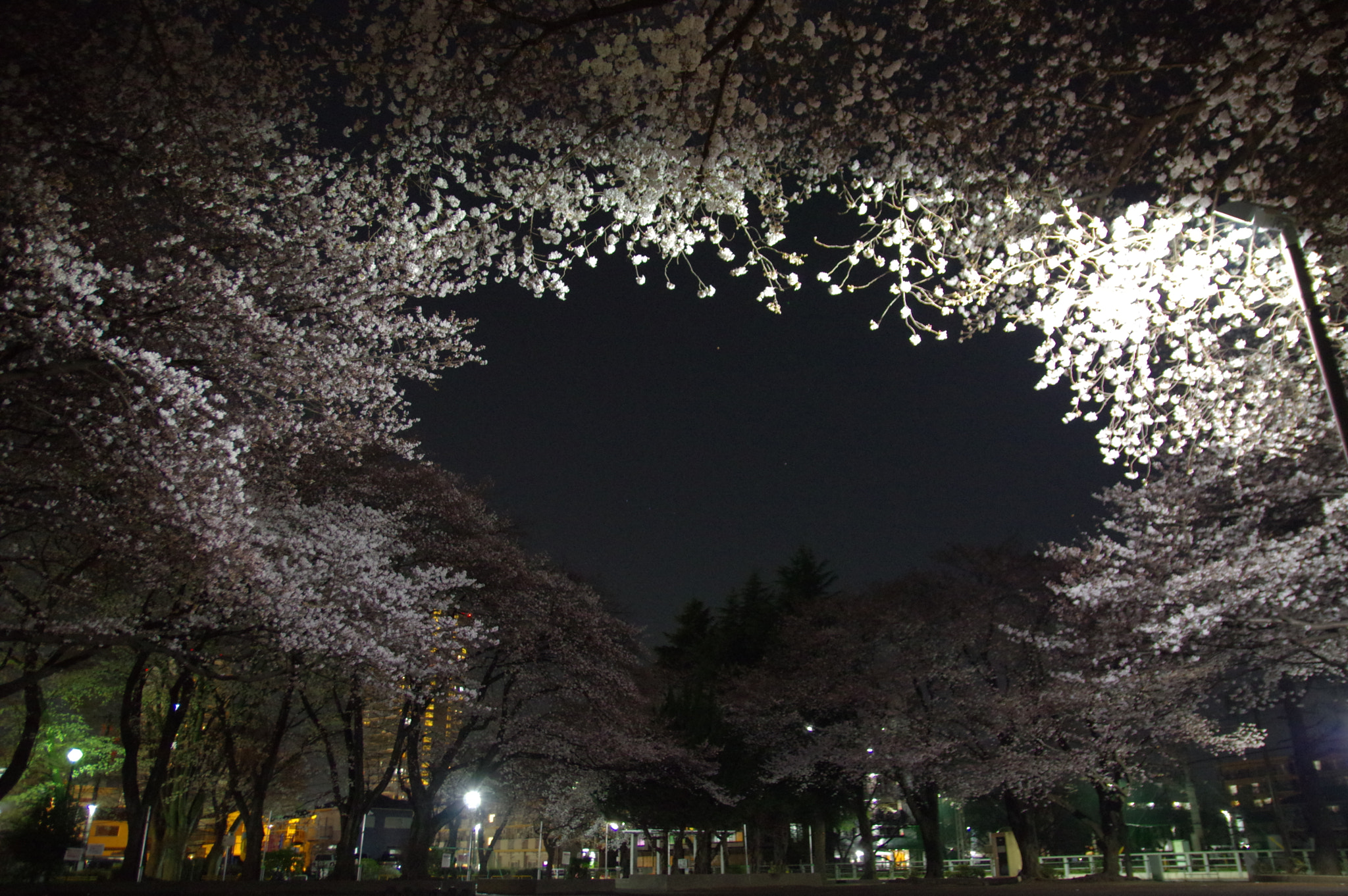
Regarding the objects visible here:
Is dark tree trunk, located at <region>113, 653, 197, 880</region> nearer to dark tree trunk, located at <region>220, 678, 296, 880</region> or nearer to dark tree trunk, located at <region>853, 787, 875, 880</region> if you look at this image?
dark tree trunk, located at <region>220, 678, 296, 880</region>

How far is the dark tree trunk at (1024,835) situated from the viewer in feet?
83.8

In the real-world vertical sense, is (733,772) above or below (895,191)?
below

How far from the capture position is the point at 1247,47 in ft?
18.8

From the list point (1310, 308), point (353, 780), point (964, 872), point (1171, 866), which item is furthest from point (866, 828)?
point (1310, 308)

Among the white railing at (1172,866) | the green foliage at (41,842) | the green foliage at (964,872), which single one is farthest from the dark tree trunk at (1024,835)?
the green foliage at (41,842)

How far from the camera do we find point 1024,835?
1026 inches

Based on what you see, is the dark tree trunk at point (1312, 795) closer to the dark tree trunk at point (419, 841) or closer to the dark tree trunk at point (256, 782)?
the dark tree trunk at point (419, 841)

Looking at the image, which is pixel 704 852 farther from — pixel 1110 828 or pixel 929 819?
pixel 1110 828

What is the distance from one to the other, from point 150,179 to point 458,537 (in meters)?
13.4

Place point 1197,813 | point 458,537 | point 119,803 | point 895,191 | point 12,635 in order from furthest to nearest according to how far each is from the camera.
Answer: point 119,803 < point 1197,813 < point 458,537 < point 12,635 < point 895,191

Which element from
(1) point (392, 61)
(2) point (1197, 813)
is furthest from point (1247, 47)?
(2) point (1197, 813)

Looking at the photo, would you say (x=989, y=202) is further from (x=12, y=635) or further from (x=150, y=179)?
(x=12, y=635)

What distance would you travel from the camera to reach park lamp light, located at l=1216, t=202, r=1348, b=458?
4.55 meters

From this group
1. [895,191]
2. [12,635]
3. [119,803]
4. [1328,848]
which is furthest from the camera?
[119,803]
